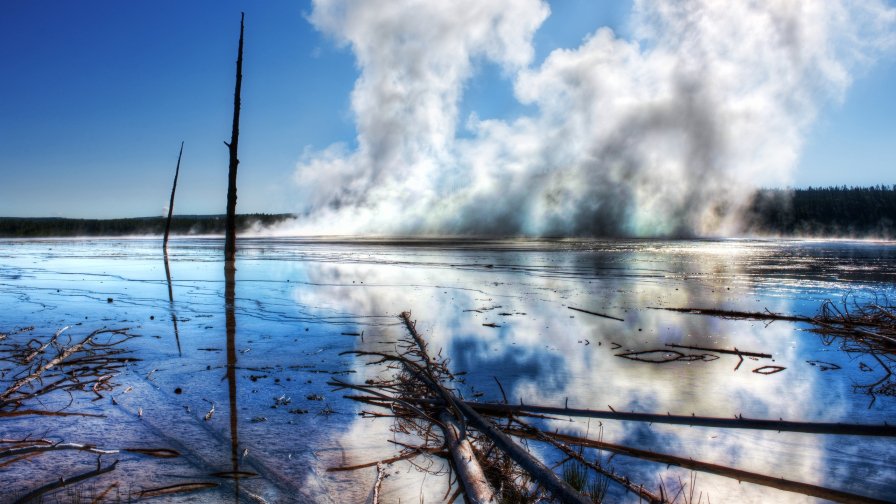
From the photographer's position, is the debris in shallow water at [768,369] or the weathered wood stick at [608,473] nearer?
the weathered wood stick at [608,473]

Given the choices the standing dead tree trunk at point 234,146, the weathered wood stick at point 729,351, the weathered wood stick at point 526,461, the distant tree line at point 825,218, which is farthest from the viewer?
the distant tree line at point 825,218

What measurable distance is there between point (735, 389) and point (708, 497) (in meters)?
2.04

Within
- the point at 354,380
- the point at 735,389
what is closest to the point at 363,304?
the point at 354,380

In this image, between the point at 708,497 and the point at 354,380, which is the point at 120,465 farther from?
the point at 708,497

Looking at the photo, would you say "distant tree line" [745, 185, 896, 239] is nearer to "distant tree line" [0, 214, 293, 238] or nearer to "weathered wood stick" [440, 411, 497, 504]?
"weathered wood stick" [440, 411, 497, 504]

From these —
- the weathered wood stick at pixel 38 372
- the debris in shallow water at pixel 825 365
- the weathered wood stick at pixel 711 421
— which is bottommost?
the debris in shallow water at pixel 825 365

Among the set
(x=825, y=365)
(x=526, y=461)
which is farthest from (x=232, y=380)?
(x=825, y=365)

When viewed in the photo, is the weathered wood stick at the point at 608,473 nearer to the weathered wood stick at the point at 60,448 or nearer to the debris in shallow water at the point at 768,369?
the weathered wood stick at the point at 60,448

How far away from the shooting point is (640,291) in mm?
10844

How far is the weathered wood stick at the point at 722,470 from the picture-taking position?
2.40m

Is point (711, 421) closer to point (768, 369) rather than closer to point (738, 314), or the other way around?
point (768, 369)

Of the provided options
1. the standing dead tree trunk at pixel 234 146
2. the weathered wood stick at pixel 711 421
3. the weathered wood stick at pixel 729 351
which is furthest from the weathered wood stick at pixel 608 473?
the standing dead tree trunk at pixel 234 146

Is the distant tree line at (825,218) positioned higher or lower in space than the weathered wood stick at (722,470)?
higher

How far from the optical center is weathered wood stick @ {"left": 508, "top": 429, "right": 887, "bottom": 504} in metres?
2.40
